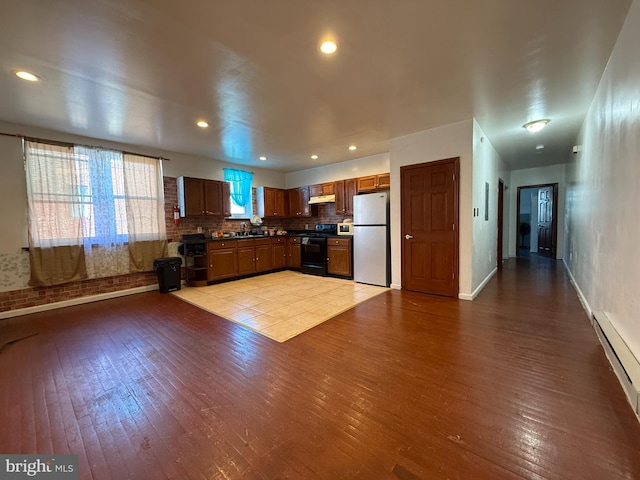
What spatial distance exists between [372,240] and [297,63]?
131 inches

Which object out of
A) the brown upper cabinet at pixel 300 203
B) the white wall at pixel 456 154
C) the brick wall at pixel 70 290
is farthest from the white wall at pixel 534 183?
the brick wall at pixel 70 290

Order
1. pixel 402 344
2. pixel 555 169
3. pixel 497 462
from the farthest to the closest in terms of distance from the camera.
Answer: pixel 555 169 < pixel 402 344 < pixel 497 462

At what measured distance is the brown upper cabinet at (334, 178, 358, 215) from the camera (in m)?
6.07

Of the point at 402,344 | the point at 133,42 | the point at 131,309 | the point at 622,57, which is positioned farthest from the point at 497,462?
the point at 131,309

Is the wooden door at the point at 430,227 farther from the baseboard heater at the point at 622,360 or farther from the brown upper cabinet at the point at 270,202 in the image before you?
the brown upper cabinet at the point at 270,202

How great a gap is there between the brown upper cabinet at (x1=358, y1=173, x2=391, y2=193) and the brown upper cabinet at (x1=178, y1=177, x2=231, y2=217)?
302cm

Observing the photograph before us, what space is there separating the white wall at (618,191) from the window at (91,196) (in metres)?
6.17

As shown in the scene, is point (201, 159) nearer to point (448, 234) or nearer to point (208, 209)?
point (208, 209)

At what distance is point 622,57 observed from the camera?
2109 mm

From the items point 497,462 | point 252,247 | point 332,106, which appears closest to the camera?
point 497,462

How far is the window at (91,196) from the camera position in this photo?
3920 mm

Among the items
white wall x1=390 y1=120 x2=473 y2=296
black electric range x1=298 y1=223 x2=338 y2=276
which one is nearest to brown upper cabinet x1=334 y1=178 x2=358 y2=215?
black electric range x1=298 y1=223 x2=338 y2=276

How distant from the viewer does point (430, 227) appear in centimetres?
429

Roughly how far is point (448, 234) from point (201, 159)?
16.8 ft
